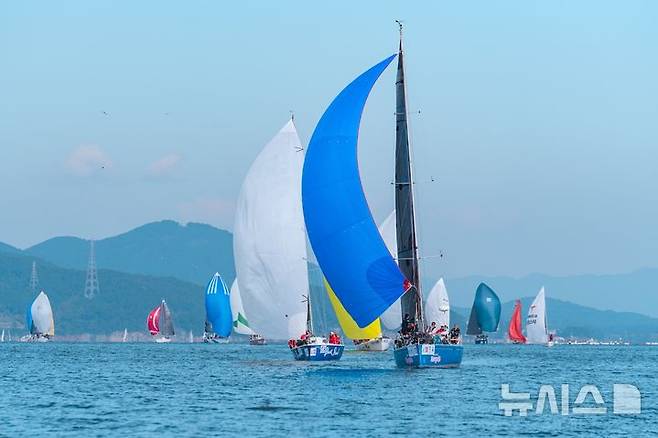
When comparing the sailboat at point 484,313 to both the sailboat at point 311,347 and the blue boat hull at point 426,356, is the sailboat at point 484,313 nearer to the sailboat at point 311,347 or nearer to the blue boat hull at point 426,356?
the sailboat at point 311,347

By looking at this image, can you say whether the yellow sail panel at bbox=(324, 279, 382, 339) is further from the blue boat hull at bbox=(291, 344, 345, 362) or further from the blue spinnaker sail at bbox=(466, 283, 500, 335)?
the blue spinnaker sail at bbox=(466, 283, 500, 335)

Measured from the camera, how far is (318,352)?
251 feet

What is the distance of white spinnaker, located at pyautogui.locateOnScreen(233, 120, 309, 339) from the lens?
248 ft

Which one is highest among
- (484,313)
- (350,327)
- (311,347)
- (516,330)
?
(484,313)

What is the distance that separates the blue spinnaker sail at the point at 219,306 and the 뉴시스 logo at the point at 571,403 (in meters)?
94.4

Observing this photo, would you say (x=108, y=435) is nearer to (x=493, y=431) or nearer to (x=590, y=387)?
Answer: (x=493, y=431)

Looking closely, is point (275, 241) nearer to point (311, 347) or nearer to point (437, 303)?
point (311, 347)

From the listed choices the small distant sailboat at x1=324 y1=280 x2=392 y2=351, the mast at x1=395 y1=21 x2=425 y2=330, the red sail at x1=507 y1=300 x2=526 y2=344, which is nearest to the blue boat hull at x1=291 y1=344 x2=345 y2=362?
the mast at x1=395 y1=21 x2=425 y2=330

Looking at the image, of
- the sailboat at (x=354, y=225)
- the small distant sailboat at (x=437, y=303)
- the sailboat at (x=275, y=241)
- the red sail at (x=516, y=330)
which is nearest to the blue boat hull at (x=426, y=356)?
the sailboat at (x=354, y=225)

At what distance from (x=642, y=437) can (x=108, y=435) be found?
1571cm

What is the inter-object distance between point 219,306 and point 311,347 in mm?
82449

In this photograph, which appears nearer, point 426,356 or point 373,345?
point 426,356

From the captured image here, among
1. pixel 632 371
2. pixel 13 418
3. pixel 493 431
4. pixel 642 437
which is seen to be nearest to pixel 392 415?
pixel 493 431

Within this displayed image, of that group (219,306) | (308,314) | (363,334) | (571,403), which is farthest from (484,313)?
(571,403)
